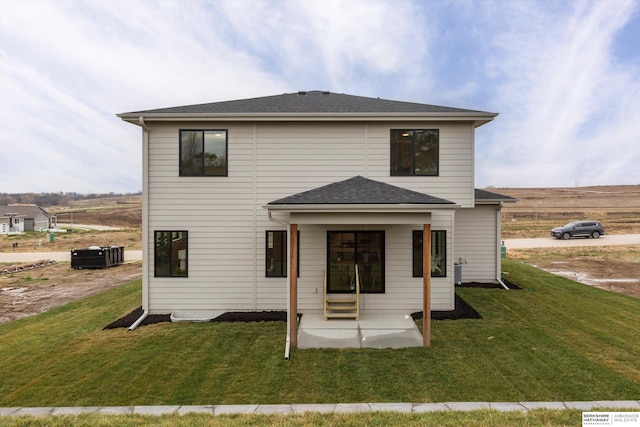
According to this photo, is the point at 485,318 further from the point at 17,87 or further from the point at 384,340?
the point at 17,87

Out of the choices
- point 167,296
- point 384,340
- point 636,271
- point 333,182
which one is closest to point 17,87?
point 167,296

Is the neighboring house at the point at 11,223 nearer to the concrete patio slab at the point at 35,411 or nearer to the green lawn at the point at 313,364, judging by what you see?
the green lawn at the point at 313,364

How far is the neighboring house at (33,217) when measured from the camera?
4903 cm

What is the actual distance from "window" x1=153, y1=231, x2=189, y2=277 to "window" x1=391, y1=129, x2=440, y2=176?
243 inches

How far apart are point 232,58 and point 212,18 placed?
18.5 ft

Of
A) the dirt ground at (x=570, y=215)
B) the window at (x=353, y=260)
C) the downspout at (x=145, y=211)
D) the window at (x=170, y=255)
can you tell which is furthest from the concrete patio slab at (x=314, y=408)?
the dirt ground at (x=570, y=215)

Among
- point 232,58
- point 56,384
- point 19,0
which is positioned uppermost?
point 232,58

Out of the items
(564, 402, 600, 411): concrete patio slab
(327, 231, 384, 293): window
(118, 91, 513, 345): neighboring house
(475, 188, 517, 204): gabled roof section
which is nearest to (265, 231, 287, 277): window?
(118, 91, 513, 345): neighboring house

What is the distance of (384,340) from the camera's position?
7297mm

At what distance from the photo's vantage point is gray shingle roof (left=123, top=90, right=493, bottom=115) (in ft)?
30.5

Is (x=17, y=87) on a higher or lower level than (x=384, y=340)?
higher

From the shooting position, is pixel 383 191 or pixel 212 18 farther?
pixel 212 18

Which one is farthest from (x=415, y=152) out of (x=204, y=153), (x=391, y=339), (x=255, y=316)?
(x=255, y=316)

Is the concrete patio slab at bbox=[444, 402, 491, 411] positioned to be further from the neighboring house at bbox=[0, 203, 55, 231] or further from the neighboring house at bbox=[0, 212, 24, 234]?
the neighboring house at bbox=[0, 212, 24, 234]
